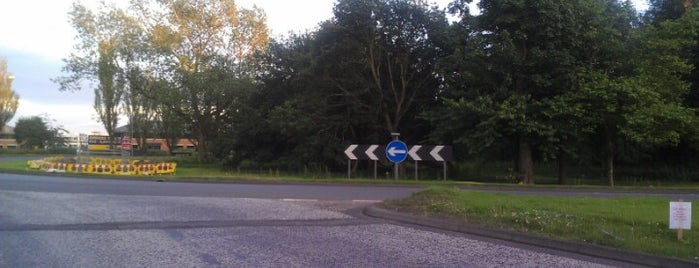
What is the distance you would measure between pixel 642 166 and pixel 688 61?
38.3 ft

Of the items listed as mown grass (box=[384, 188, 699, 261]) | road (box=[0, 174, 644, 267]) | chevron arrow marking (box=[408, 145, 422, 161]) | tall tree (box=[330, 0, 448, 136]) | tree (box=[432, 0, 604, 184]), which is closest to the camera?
road (box=[0, 174, 644, 267])

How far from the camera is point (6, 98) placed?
289 ft

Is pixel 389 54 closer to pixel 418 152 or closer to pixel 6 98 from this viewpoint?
pixel 418 152

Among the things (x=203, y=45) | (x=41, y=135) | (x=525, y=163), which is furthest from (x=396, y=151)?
(x=41, y=135)

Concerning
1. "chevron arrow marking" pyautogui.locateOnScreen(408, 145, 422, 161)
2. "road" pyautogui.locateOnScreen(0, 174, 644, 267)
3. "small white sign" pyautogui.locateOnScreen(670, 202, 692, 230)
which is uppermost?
"chevron arrow marking" pyautogui.locateOnScreen(408, 145, 422, 161)

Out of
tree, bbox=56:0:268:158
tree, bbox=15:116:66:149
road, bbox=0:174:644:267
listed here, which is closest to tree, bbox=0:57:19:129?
tree, bbox=15:116:66:149

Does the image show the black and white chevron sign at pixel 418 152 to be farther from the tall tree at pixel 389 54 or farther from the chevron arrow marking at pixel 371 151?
the tall tree at pixel 389 54

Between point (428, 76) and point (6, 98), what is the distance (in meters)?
77.2

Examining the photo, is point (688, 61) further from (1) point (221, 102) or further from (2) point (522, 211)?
(1) point (221, 102)

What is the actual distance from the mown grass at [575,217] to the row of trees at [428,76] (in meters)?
14.6

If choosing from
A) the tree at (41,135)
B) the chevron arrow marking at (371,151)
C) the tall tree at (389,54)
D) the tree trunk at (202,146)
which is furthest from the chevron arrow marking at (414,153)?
the tree at (41,135)

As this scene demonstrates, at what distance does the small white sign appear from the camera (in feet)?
29.2

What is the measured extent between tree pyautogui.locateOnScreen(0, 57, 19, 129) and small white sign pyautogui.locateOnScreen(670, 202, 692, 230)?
9288cm

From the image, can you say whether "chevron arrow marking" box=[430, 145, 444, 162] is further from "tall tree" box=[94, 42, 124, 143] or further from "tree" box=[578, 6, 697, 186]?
"tall tree" box=[94, 42, 124, 143]
